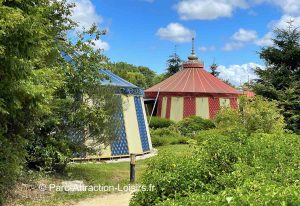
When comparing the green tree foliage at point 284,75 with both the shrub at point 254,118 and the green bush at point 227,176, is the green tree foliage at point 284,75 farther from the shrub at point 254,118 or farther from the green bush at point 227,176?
the green bush at point 227,176

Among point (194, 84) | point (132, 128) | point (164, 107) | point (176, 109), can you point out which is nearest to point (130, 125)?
point (132, 128)

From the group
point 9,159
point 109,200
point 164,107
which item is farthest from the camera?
point 164,107

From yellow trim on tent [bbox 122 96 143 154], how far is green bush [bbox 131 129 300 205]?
32.0 ft

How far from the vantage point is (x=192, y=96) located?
30.8 metres

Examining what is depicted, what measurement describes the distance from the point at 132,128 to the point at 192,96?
14441mm

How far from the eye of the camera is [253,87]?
857 inches

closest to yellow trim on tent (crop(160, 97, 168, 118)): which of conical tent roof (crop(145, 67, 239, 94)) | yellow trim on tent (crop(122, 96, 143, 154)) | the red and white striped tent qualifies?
the red and white striped tent

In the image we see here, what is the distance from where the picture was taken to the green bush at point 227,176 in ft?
11.4

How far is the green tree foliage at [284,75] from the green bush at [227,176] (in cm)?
1440

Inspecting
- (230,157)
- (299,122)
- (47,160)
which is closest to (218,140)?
(230,157)

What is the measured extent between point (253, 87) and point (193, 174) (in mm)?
17115

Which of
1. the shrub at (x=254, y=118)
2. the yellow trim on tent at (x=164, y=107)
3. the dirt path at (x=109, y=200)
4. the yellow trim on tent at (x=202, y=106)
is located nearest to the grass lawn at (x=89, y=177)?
the dirt path at (x=109, y=200)

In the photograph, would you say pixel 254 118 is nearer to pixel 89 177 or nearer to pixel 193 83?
pixel 89 177

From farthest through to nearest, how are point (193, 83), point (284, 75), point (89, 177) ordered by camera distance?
point (193, 83) < point (284, 75) < point (89, 177)
